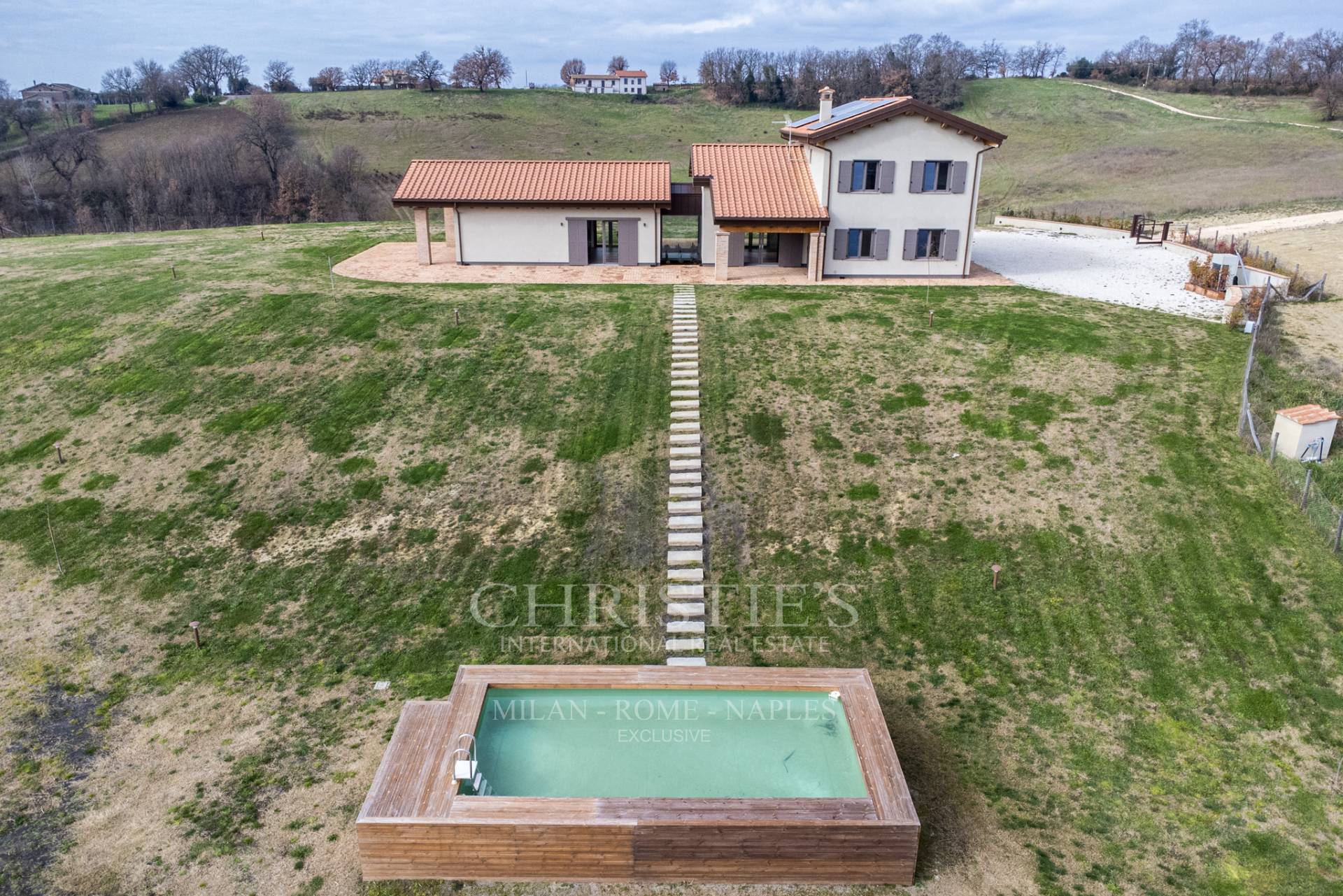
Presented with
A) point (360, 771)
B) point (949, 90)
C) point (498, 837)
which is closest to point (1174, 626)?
point (498, 837)

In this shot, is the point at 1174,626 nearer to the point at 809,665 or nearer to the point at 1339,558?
the point at 1339,558

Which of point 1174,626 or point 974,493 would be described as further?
point 974,493

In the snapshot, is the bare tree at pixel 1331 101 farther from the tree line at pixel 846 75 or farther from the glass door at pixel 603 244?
the glass door at pixel 603 244

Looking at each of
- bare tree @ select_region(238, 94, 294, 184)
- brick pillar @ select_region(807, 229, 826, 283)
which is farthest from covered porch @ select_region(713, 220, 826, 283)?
bare tree @ select_region(238, 94, 294, 184)

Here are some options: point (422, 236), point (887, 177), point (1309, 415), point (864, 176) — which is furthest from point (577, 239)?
point (1309, 415)

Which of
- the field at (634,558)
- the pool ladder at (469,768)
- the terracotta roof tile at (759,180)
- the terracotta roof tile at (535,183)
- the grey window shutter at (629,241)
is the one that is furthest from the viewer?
the grey window shutter at (629,241)

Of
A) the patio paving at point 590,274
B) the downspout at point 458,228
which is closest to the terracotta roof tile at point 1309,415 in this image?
the patio paving at point 590,274

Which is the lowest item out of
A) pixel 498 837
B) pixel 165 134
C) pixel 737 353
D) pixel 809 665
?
pixel 809 665
